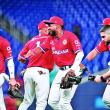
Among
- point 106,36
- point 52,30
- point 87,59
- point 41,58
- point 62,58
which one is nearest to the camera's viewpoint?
point 106,36

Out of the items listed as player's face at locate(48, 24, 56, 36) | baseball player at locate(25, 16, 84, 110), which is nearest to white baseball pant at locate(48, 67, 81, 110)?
baseball player at locate(25, 16, 84, 110)

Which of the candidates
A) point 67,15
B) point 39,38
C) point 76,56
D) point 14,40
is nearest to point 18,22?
point 14,40

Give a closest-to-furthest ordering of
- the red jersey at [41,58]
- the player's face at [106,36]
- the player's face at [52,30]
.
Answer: the player's face at [106,36]
the player's face at [52,30]
the red jersey at [41,58]

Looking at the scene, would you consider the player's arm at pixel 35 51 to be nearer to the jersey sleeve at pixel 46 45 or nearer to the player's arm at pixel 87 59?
the jersey sleeve at pixel 46 45

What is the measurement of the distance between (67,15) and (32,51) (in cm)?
251

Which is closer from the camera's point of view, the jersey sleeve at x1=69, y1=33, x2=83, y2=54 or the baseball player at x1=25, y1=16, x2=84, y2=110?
the jersey sleeve at x1=69, y1=33, x2=83, y2=54

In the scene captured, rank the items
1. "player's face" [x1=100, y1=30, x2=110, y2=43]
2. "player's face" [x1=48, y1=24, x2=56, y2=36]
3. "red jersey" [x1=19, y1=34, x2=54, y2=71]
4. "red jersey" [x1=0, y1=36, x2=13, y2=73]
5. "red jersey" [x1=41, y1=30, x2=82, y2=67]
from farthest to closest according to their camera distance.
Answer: "red jersey" [x1=19, y1=34, x2=54, y2=71]
"player's face" [x1=48, y1=24, x2=56, y2=36]
"red jersey" [x1=41, y1=30, x2=82, y2=67]
"red jersey" [x1=0, y1=36, x2=13, y2=73]
"player's face" [x1=100, y1=30, x2=110, y2=43]

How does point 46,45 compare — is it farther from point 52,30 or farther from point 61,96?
point 61,96

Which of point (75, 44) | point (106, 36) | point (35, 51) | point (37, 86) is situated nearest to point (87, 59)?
point (75, 44)

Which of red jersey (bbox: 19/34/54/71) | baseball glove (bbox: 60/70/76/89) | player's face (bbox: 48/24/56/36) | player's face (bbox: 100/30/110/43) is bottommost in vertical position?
baseball glove (bbox: 60/70/76/89)

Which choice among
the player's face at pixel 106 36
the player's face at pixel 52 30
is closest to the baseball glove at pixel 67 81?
the player's face at pixel 106 36

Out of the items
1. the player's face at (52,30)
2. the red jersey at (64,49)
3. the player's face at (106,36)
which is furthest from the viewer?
the player's face at (52,30)

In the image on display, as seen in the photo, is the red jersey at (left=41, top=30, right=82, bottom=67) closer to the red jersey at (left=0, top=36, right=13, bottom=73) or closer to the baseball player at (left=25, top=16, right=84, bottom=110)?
the baseball player at (left=25, top=16, right=84, bottom=110)

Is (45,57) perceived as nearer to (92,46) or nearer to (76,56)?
A: (76,56)
